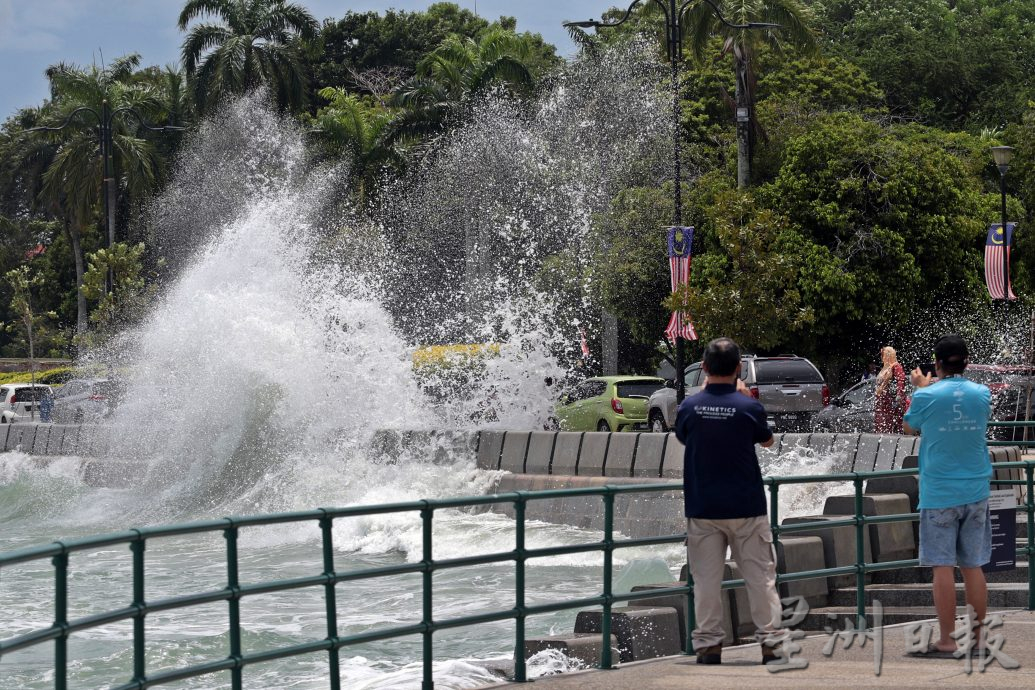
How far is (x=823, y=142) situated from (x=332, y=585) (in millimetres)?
31769

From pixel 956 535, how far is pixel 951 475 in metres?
0.30

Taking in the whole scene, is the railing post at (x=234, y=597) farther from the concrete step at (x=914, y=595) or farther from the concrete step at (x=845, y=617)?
the concrete step at (x=914, y=595)

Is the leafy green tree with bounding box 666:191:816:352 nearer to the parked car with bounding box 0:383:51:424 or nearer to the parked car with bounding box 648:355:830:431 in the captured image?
the parked car with bounding box 648:355:830:431

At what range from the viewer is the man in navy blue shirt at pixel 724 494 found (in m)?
7.04

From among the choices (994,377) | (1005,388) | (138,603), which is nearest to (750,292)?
(994,377)

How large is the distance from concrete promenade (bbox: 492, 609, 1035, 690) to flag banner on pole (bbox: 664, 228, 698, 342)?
21.5 m

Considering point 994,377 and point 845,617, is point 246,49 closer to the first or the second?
point 994,377

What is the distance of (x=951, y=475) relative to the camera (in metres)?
7.54

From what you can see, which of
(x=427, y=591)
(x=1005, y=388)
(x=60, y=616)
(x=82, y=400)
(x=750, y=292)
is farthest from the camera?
(x=82, y=400)

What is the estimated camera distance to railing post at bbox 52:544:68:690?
5088mm

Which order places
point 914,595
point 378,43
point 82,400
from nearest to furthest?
1. point 914,595
2. point 82,400
3. point 378,43

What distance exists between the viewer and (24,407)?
151 ft

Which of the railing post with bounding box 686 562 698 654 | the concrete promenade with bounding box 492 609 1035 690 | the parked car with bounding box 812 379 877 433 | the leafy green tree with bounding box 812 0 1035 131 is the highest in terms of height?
the leafy green tree with bounding box 812 0 1035 131

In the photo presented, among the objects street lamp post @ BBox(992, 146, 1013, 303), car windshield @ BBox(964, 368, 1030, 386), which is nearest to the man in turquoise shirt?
car windshield @ BBox(964, 368, 1030, 386)
